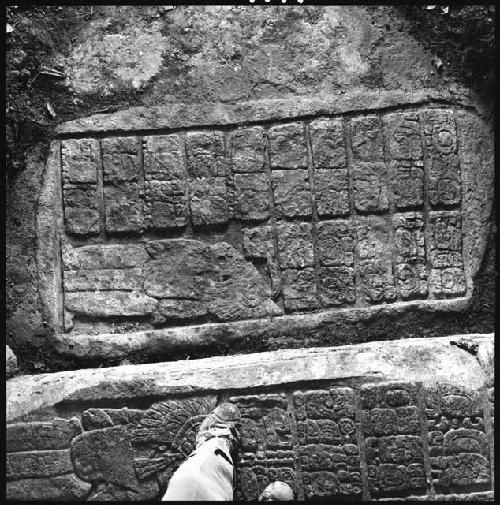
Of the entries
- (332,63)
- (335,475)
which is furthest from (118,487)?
(332,63)

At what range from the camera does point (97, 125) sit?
3.85 metres

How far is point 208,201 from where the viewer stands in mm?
3826

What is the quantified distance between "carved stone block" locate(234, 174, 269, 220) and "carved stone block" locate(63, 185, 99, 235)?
68 centimetres

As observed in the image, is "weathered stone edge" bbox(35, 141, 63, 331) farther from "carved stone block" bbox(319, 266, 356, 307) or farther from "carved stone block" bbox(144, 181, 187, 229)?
"carved stone block" bbox(319, 266, 356, 307)

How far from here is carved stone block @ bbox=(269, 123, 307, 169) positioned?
151 inches

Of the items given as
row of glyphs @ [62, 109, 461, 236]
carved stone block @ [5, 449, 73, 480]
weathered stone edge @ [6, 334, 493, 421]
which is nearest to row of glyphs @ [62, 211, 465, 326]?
row of glyphs @ [62, 109, 461, 236]

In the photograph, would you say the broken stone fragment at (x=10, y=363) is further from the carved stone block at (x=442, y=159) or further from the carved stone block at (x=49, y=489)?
the carved stone block at (x=442, y=159)

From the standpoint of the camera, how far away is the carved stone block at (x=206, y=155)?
12.6ft

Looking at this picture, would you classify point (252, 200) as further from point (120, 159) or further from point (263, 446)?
point (263, 446)

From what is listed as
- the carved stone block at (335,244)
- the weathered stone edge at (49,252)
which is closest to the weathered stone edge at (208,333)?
the weathered stone edge at (49,252)

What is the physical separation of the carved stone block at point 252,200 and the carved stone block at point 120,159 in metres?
0.49

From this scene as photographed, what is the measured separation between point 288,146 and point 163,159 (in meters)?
0.60

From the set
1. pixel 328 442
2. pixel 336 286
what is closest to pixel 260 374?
pixel 328 442

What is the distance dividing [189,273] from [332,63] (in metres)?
1.22
